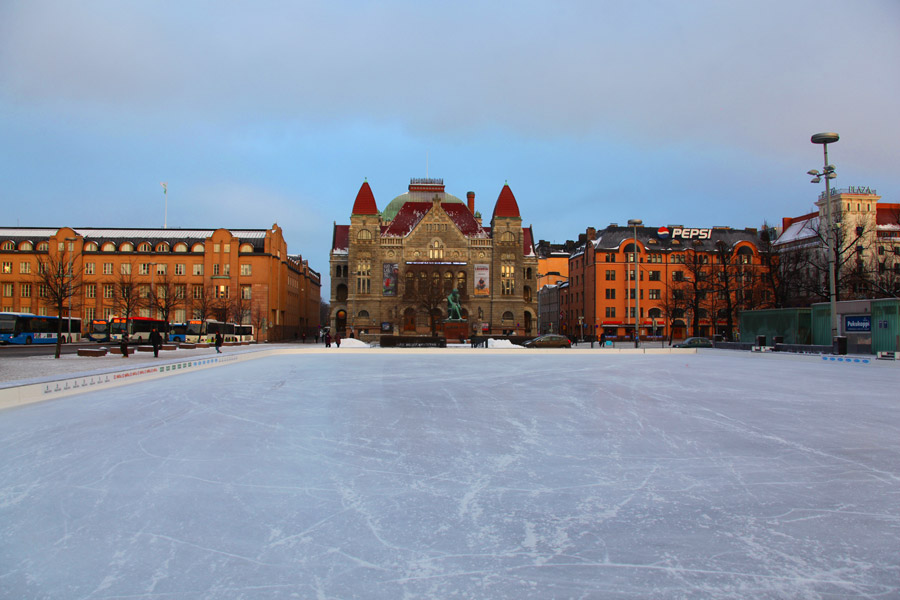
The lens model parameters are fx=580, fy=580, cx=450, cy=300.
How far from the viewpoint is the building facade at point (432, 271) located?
79688mm

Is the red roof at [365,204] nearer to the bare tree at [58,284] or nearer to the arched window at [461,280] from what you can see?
the arched window at [461,280]

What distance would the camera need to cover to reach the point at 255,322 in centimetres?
7656


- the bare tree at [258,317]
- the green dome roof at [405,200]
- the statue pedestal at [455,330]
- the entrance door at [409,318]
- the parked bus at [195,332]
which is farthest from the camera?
the green dome roof at [405,200]

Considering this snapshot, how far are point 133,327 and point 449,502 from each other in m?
58.0

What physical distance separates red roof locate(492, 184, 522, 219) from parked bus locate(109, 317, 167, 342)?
4711 centimetres

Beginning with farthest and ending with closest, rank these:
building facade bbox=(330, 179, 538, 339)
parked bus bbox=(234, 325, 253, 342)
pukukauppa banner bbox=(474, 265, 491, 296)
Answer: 1. pukukauppa banner bbox=(474, 265, 491, 296)
2. building facade bbox=(330, 179, 538, 339)
3. parked bus bbox=(234, 325, 253, 342)

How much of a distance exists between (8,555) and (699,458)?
7.62 meters

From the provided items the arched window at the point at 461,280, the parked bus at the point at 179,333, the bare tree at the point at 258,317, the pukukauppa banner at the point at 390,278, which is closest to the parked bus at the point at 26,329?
the parked bus at the point at 179,333

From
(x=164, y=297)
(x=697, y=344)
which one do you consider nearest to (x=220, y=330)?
(x=164, y=297)

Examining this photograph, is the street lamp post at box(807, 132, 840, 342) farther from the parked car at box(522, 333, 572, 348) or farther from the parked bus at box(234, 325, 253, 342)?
the parked bus at box(234, 325, 253, 342)

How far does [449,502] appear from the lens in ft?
19.6

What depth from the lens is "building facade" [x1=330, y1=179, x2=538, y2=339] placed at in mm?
79688

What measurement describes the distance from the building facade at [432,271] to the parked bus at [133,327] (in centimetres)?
2743

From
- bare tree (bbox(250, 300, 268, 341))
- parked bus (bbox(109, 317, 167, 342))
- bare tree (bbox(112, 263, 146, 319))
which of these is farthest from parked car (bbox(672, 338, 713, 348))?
bare tree (bbox(112, 263, 146, 319))
